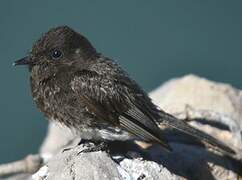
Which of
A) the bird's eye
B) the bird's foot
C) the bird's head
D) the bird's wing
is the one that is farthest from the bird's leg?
the bird's eye

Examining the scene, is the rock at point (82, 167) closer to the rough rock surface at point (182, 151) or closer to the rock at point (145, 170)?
the rough rock surface at point (182, 151)

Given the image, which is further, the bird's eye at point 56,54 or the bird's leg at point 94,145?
the bird's eye at point 56,54

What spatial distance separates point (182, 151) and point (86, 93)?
3.86 feet

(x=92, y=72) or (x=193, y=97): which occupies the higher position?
(x=92, y=72)

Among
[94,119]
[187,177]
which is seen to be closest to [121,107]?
[94,119]

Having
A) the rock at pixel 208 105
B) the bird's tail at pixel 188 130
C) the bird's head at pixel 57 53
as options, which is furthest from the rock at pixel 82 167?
the rock at pixel 208 105

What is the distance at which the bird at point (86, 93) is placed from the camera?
24.6 ft

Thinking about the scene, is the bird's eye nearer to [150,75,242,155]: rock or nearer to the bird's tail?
the bird's tail

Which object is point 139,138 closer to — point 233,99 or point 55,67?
point 55,67

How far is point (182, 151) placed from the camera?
8.05m

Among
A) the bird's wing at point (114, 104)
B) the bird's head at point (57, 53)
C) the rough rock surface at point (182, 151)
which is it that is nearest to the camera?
the rough rock surface at point (182, 151)

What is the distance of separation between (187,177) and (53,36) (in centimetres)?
177

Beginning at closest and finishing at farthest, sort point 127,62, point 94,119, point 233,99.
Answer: point 94,119, point 233,99, point 127,62

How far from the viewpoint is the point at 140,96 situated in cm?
789
